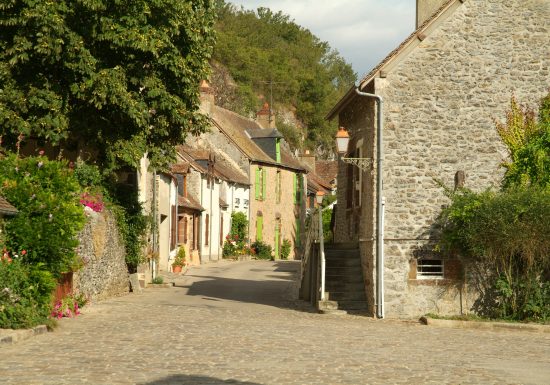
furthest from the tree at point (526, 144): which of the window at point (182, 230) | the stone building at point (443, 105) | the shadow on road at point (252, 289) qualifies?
the window at point (182, 230)

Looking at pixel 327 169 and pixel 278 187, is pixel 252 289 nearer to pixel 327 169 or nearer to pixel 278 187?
pixel 278 187

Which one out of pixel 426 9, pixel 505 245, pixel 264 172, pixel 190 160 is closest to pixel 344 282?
pixel 505 245

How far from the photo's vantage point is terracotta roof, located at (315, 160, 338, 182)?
70375 millimetres

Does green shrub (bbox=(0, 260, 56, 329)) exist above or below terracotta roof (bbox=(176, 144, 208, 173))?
below

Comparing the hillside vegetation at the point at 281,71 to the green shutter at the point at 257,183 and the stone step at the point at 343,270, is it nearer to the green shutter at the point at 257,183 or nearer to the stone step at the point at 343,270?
the green shutter at the point at 257,183

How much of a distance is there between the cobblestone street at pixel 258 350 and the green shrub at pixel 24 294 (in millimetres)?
549

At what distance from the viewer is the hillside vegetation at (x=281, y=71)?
2867 inches

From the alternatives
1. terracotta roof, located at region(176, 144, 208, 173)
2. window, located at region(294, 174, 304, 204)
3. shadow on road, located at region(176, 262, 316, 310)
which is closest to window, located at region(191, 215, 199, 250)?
terracotta roof, located at region(176, 144, 208, 173)

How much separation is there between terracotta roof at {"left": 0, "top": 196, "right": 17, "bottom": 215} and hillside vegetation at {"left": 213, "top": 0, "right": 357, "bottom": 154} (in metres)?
51.9

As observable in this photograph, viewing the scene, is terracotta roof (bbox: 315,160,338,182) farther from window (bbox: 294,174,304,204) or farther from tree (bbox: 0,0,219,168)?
tree (bbox: 0,0,219,168)

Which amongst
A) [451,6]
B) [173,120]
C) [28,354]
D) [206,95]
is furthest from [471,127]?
[206,95]

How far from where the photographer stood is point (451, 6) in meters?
19.1

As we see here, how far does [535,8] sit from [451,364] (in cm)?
1082

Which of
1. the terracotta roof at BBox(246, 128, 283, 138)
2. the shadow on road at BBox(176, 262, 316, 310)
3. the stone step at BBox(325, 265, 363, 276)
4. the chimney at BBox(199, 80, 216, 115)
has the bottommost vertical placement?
the shadow on road at BBox(176, 262, 316, 310)
